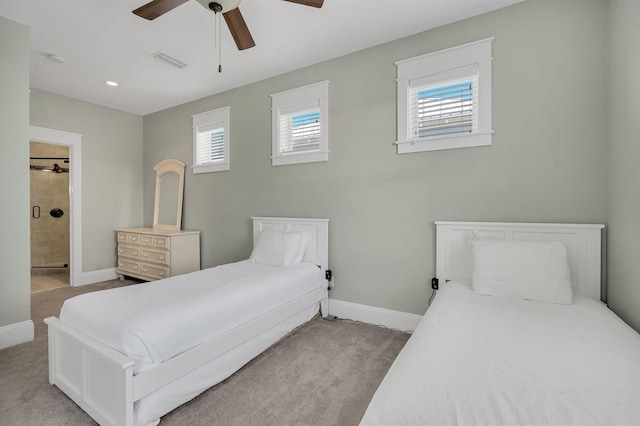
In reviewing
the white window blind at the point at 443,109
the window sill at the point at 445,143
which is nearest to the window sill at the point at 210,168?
the window sill at the point at 445,143

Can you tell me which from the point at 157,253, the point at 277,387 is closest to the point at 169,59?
the point at 157,253

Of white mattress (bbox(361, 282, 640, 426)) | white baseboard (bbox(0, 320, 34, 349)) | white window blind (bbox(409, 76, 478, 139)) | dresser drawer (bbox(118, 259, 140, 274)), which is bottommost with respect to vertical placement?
white baseboard (bbox(0, 320, 34, 349))

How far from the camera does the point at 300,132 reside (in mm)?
3375

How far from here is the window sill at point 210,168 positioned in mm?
3989

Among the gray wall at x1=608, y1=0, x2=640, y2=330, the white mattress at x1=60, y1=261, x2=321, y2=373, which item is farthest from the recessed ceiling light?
the gray wall at x1=608, y1=0, x2=640, y2=330

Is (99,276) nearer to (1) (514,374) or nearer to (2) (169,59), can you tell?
(2) (169,59)

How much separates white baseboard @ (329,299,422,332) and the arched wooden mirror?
2.89 m

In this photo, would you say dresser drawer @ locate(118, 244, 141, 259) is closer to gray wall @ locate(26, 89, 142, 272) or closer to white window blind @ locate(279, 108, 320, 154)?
gray wall @ locate(26, 89, 142, 272)

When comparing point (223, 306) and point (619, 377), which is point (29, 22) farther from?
point (619, 377)

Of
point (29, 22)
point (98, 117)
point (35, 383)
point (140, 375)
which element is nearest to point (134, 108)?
point (98, 117)

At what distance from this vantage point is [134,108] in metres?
4.71

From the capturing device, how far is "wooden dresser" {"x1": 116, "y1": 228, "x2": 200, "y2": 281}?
390 centimetres

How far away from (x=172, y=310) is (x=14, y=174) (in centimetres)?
226

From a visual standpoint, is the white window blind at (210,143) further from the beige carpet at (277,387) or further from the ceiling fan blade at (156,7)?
the beige carpet at (277,387)
